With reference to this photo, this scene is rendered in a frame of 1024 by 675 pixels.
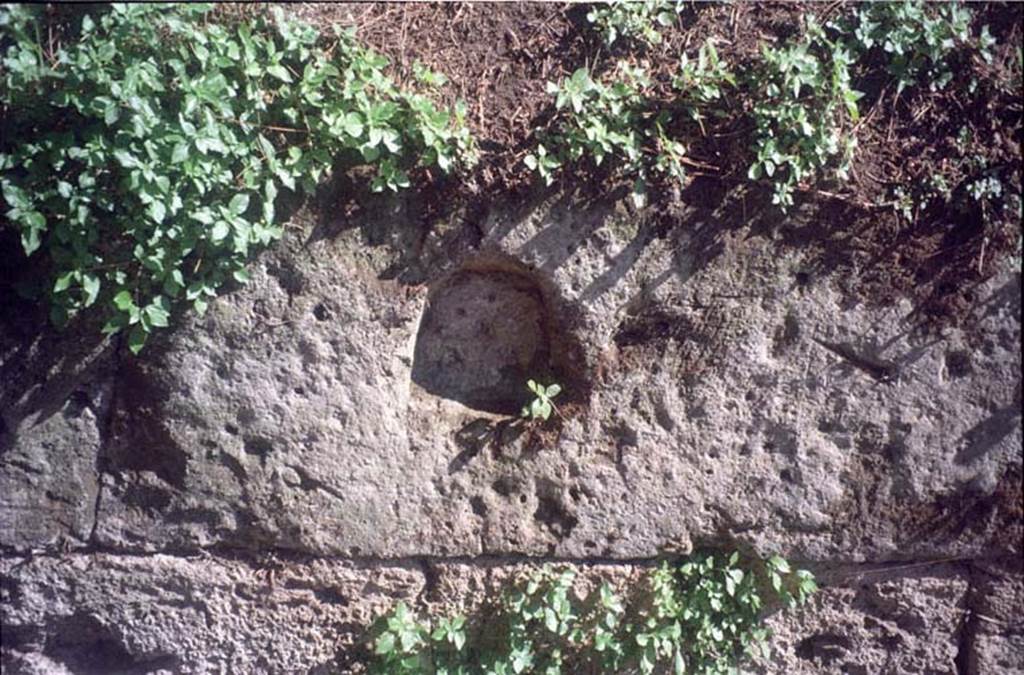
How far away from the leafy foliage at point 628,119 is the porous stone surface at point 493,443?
0.14m

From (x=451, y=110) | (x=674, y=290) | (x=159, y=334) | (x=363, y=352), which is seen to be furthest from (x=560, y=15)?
(x=159, y=334)

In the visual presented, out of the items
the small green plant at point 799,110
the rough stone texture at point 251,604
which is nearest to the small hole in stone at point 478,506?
the rough stone texture at point 251,604

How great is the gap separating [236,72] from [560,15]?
95 cm

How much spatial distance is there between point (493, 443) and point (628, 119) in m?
1.02

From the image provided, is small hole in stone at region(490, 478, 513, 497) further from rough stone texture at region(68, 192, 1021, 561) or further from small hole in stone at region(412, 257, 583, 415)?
small hole in stone at region(412, 257, 583, 415)

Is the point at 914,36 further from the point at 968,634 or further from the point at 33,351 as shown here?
the point at 33,351

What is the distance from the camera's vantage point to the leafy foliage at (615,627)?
3.13 meters

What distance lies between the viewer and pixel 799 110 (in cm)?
300

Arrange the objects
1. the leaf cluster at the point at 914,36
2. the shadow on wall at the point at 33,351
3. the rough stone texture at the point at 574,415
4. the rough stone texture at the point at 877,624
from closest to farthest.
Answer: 1. the shadow on wall at the point at 33,351
2. the rough stone texture at the point at 574,415
3. the leaf cluster at the point at 914,36
4. the rough stone texture at the point at 877,624

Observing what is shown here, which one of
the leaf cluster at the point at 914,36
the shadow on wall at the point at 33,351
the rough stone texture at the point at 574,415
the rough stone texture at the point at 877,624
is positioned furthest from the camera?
the rough stone texture at the point at 877,624

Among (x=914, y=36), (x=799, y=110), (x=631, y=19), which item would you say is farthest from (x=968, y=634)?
(x=631, y=19)

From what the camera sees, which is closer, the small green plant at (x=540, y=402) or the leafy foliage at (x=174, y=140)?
the leafy foliage at (x=174, y=140)

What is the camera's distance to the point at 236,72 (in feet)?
9.14

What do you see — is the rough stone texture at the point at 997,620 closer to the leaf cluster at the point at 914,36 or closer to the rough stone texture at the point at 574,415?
the rough stone texture at the point at 574,415
